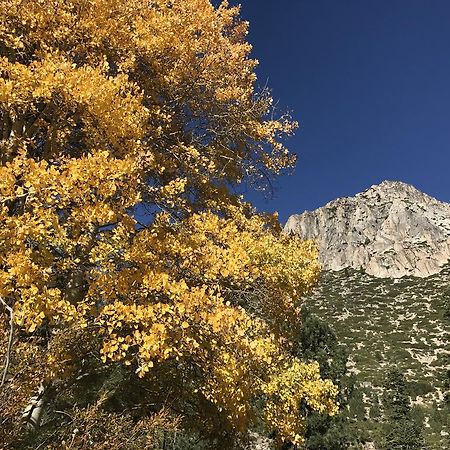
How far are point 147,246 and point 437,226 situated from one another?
126 metres

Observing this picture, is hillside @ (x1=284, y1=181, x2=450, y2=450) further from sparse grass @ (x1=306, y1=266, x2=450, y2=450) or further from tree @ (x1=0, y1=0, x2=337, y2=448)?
tree @ (x1=0, y1=0, x2=337, y2=448)

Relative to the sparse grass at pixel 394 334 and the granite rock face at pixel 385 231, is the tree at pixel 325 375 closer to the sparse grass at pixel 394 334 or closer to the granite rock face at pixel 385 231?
the sparse grass at pixel 394 334

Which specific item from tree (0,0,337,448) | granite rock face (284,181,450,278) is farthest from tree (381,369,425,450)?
granite rock face (284,181,450,278)

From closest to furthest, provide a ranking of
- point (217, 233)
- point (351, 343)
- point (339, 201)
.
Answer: point (217, 233) → point (351, 343) → point (339, 201)

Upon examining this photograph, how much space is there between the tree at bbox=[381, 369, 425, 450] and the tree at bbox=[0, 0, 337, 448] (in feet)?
94.5

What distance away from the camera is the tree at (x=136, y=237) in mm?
5117

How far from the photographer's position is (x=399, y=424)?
1341 inches

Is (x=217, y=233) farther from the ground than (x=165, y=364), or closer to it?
farther from the ground

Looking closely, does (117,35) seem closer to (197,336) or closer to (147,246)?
(147,246)

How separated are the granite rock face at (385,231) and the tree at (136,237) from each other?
97.7 meters

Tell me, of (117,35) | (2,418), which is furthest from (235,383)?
(117,35)

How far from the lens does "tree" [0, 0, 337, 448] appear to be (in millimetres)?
5117

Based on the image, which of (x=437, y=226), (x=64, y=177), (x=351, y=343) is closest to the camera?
(x=64, y=177)

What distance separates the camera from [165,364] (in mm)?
7910
